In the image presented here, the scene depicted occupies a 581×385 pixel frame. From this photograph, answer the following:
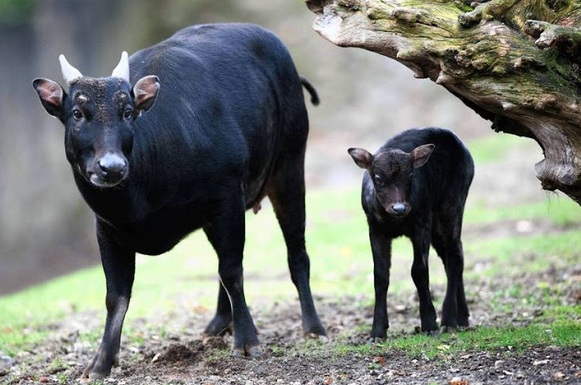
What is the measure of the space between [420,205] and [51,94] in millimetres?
3102

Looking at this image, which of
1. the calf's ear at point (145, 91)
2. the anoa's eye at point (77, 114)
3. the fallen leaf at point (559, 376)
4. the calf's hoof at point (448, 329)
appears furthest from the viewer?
the calf's hoof at point (448, 329)

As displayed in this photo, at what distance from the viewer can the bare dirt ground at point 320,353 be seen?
7000mm

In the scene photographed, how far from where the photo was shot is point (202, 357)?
8461mm

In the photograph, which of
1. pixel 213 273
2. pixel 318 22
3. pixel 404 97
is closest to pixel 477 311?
pixel 318 22

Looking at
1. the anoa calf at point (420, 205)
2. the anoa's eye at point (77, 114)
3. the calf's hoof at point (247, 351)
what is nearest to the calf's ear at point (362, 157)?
the anoa calf at point (420, 205)

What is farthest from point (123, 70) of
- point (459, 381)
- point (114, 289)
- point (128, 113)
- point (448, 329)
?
point (448, 329)

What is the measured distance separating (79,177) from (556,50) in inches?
136

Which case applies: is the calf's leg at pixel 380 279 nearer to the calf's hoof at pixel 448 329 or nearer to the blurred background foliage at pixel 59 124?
the calf's hoof at pixel 448 329

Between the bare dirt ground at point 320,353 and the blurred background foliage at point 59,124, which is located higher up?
the bare dirt ground at point 320,353

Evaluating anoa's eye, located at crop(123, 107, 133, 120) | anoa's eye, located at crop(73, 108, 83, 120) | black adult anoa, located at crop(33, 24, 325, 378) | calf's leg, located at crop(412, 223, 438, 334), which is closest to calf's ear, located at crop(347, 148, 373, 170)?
calf's leg, located at crop(412, 223, 438, 334)

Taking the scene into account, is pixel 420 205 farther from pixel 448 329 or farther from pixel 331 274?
pixel 331 274

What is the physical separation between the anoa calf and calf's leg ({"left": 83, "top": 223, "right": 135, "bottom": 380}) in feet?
6.60

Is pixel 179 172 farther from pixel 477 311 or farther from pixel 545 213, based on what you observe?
pixel 545 213

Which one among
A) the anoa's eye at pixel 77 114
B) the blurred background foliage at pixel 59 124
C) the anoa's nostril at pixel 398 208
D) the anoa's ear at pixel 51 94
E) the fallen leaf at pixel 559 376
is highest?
the anoa's ear at pixel 51 94
